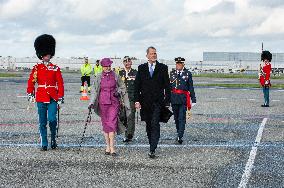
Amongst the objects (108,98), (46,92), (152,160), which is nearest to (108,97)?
(108,98)

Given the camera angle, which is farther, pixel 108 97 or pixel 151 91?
pixel 108 97

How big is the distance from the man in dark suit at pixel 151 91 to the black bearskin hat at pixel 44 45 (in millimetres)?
2060

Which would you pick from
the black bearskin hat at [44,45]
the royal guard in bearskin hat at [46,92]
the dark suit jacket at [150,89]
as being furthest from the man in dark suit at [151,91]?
the black bearskin hat at [44,45]

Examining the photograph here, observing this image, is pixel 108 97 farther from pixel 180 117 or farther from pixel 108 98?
pixel 180 117

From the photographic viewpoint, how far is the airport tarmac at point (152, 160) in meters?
7.84

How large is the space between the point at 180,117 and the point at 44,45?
329 centimetres

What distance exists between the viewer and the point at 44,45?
11.3 metres

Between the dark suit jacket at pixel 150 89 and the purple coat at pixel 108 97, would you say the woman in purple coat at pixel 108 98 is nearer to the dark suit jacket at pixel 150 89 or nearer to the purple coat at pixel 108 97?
the purple coat at pixel 108 97

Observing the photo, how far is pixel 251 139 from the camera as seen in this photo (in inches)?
486

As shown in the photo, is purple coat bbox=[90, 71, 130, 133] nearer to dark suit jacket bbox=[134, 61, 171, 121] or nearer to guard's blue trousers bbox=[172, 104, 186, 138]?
dark suit jacket bbox=[134, 61, 171, 121]

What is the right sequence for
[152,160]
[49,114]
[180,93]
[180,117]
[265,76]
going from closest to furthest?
[152,160]
[49,114]
[180,117]
[180,93]
[265,76]

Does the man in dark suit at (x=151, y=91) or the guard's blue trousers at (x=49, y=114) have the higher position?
the man in dark suit at (x=151, y=91)

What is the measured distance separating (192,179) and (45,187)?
82.5 inches

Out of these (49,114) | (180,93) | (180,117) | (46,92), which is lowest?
(180,117)
